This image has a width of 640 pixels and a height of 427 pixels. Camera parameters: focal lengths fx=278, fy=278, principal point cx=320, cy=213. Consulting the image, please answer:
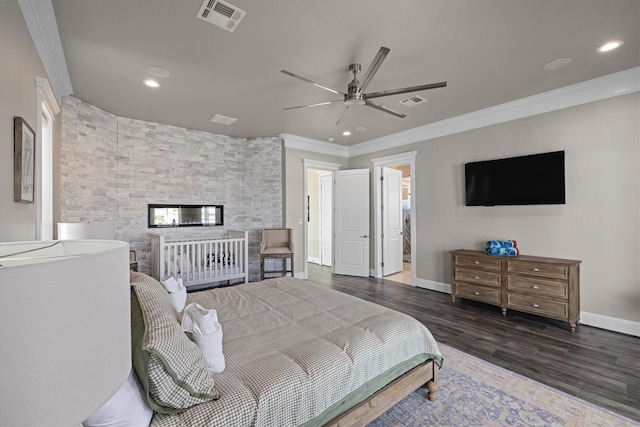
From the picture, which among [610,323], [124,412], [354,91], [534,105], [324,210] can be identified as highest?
[534,105]

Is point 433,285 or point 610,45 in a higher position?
point 610,45

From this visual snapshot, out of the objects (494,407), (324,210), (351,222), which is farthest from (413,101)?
(324,210)

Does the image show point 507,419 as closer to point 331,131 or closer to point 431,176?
point 431,176

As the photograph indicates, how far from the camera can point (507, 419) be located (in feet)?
6.03

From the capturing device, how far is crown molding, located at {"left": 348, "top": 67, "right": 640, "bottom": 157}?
121 inches

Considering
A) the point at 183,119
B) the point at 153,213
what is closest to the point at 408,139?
the point at 183,119

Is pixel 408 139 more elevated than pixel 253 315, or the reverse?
pixel 408 139

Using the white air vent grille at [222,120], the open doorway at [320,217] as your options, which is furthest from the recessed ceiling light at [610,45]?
the open doorway at [320,217]

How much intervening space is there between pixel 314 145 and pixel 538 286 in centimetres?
434

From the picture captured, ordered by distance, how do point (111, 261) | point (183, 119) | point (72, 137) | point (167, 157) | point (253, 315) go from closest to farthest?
1. point (111, 261)
2. point (253, 315)
3. point (72, 137)
4. point (183, 119)
5. point (167, 157)

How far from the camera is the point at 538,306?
3301 millimetres

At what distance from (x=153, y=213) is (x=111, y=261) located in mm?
4803

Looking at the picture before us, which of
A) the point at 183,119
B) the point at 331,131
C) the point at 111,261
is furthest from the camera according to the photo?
the point at 331,131

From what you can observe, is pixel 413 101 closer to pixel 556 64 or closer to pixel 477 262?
pixel 556 64
